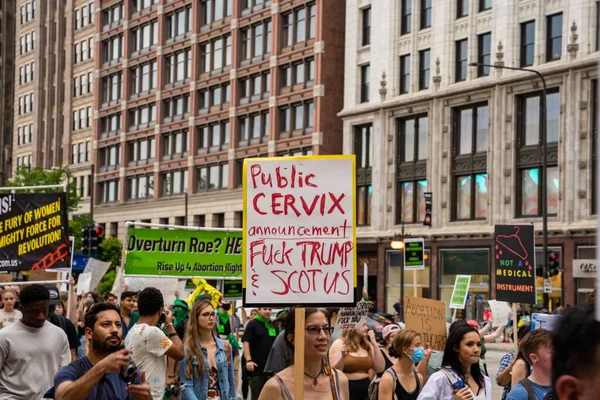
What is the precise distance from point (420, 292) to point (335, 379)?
48189 mm

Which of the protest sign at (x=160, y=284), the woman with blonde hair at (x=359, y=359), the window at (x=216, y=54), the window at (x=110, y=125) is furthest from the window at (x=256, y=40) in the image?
the woman with blonde hair at (x=359, y=359)

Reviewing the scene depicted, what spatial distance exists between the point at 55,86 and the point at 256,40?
29121 mm

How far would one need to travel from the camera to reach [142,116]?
3091 inches

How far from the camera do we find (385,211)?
187 ft

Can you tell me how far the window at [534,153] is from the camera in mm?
48250

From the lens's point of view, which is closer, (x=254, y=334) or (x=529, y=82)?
(x=254, y=334)

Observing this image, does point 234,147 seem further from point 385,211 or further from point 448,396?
point 448,396

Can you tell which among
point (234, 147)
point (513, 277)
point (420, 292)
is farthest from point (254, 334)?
point (234, 147)

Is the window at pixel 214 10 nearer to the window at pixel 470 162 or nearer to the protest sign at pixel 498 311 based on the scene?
the window at pixel 470 162

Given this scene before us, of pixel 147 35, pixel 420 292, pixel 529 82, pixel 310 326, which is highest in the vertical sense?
pixel 147 35

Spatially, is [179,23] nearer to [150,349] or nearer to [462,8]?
[462,8]

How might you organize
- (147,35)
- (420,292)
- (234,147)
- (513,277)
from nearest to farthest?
(513,277)
(420,292)
(234,147)
(147,35)

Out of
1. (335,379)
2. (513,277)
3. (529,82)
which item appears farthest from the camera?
(529,82)

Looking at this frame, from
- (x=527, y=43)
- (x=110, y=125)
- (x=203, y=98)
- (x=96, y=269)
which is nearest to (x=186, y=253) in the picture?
(x=96, y=269)
